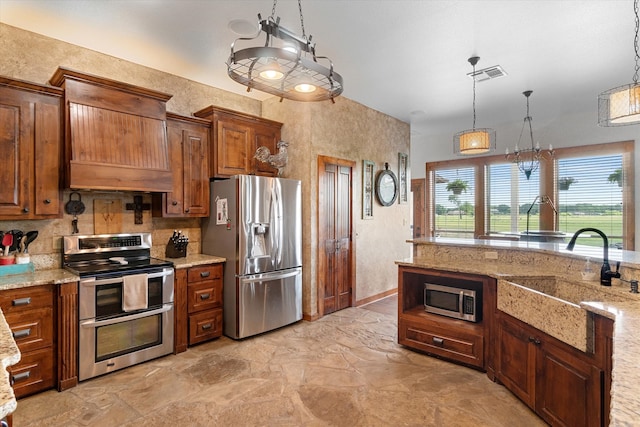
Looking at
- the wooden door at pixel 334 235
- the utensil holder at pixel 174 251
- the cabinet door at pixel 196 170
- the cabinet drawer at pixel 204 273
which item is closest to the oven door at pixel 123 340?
the cabinet drawer at pixel 204 273

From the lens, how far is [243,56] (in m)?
1.60

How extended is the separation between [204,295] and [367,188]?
9.03 ft

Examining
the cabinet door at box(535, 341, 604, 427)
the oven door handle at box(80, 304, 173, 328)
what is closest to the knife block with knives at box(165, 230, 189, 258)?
the oven door handle at box(80, 304, 173, 328)

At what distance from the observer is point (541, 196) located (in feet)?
20.2

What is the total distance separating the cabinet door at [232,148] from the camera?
3.88m

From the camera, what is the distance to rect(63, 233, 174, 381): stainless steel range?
2771mm

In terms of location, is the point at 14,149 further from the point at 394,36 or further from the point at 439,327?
the point at 439,327

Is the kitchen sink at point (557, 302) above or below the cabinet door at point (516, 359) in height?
above

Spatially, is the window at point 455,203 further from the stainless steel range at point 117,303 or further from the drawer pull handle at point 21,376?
the drawer pull handle at point 21,376

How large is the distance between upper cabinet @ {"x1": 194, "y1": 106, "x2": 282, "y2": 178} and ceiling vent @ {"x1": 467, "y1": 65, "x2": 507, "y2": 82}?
2442 millimetres

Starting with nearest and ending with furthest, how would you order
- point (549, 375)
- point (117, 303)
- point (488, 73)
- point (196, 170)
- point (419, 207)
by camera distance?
point (549, 375) < point (117, 303) < point (196, 170) < point (488, 73) < point (419, 207)

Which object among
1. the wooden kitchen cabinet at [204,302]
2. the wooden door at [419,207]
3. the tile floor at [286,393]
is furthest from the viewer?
the wooden door at [419,207]

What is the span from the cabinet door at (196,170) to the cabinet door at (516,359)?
123 inches

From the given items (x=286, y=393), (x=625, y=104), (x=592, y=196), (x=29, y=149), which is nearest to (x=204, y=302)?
(x=286, y=393)
